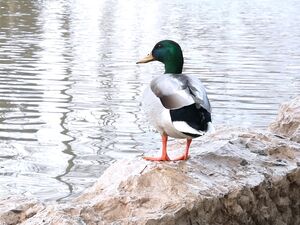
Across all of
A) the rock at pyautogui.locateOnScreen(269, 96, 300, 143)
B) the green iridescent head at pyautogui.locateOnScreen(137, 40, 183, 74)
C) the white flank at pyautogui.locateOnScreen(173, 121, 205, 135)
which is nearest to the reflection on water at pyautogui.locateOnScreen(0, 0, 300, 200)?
the rock at pyautogui.locateOnScreen(269, 96, 300, 143)

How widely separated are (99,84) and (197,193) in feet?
27.2

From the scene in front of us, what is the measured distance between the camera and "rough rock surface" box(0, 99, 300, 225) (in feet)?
13.0

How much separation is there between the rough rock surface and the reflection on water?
2.17 meters

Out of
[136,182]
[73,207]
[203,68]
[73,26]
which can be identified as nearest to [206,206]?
[136,182]

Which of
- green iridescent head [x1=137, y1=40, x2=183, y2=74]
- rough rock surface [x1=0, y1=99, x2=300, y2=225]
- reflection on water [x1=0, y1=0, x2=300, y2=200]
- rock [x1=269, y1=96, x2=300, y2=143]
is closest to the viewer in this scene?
rough rock surface [x1=0, y1=99, x2=300, y2=225]

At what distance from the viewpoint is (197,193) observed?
4.09 m

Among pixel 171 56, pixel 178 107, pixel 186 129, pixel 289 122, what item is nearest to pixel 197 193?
→ pixel 186 129

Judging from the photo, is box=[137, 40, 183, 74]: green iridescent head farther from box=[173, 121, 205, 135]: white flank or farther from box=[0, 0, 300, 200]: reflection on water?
box=[0, 0, 300, 200]: reflection on water

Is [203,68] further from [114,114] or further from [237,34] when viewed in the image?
[237,34]

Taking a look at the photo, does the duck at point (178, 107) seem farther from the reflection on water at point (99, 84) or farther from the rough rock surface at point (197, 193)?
the reflection on water at point (99, 84)

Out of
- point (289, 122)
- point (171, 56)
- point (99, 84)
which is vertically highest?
point (171, 56)

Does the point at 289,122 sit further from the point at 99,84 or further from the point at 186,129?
the point at 99,84

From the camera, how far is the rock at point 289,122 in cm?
597

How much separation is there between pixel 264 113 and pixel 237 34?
11951mm
